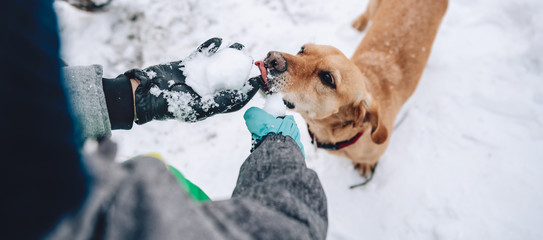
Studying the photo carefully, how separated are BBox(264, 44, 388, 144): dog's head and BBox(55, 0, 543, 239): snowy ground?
2.54 ft

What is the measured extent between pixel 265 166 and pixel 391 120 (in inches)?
78.8

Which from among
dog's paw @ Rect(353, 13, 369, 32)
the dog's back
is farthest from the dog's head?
dog's paw @ Rect(353, 13, 369, 32)

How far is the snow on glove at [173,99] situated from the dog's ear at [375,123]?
1051 millimetres

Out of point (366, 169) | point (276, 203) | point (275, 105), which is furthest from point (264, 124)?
point (366, 169)

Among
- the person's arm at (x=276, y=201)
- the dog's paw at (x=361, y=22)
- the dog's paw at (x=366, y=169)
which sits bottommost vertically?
the dog's paw at (x=366, y=169)

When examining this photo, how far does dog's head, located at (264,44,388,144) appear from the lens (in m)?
2.08

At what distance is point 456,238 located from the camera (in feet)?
8.55

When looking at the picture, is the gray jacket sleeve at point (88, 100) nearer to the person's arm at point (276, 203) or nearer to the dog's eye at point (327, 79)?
the person's arm at point (276, 203)

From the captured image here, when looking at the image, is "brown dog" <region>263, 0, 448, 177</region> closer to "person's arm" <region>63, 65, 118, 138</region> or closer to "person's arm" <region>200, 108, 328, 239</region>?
Result: "person's arm" <region>200, 108, 328, 239</region>

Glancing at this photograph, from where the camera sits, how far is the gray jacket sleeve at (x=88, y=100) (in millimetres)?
1488

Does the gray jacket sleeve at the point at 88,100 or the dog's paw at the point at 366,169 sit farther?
the dog's paw at the point at 366,169

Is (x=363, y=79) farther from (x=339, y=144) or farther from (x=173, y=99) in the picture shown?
(x=173, y=99)

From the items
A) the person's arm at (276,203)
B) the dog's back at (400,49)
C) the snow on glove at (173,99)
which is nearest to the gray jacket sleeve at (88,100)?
the snow on glove at (173,99)

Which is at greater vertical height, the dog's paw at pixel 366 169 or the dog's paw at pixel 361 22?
the dog's paw at pixel 361 22
